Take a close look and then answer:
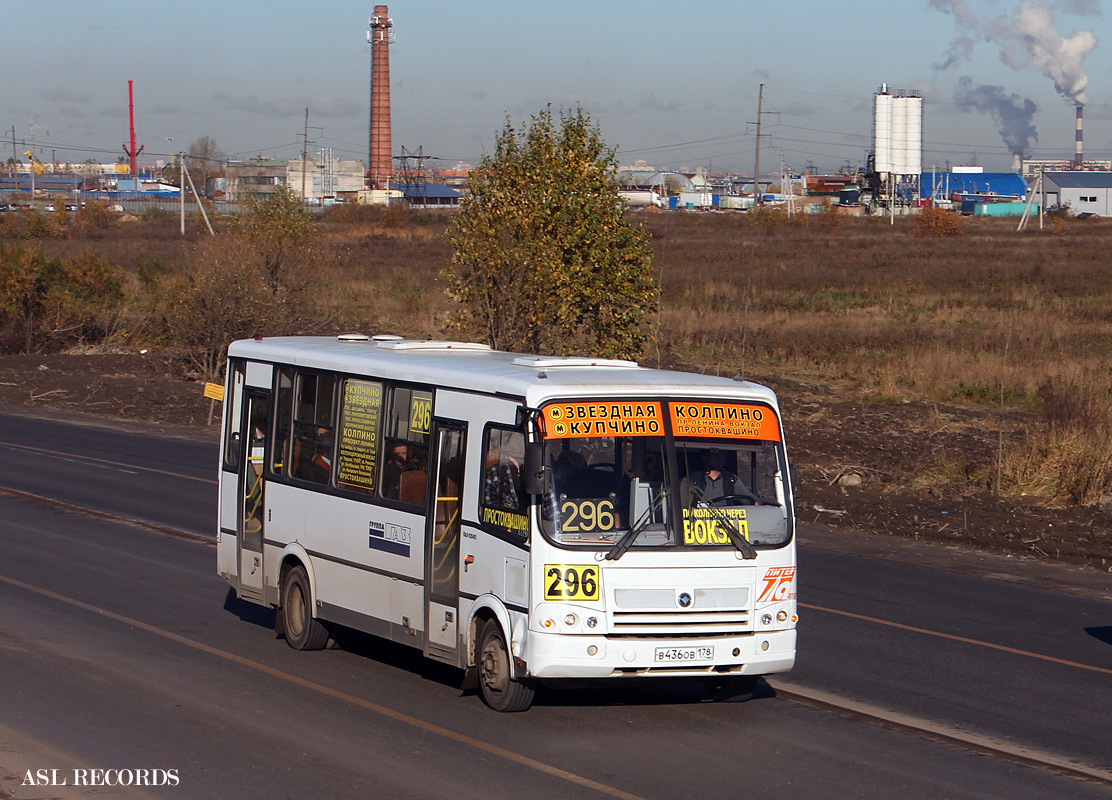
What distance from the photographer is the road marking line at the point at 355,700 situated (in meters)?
7.30

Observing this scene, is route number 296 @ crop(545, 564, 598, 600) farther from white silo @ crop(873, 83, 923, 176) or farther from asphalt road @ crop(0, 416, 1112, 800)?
white silo @ crop(873, 83, 923, 176)

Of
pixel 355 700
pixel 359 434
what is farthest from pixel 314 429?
pixel 355 700

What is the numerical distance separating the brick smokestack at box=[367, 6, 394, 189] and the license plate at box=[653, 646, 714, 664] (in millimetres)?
148083

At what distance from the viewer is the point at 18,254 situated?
1686 inches

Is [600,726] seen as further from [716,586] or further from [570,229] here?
[570,229]

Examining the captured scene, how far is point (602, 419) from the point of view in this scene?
8570 mm

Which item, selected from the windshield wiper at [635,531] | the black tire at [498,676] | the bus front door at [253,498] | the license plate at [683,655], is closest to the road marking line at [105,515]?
the bus front door at [253,498]

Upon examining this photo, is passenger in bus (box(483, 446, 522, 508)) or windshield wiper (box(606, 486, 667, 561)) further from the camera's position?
passenger in bus (box(483, 446, 522, 508))

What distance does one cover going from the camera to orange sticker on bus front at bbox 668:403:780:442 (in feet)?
28.7

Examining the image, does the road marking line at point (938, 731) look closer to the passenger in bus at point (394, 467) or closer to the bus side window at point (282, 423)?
the passenger in bus at point (394, 467)

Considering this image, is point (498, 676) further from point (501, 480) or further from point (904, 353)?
point (904, 353)

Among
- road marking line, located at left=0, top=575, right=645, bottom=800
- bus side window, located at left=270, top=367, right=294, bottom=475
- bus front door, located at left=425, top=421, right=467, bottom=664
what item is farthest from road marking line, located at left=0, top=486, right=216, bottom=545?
bus front door, located at left=425, top=421, right=467, bottom=664

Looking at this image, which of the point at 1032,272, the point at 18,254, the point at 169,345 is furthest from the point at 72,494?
the point at 1032,272

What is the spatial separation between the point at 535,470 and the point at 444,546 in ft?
4.89
